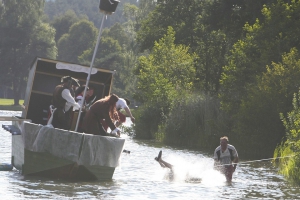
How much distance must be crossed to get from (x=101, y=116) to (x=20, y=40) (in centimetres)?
9401

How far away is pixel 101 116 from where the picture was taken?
68.9 feet

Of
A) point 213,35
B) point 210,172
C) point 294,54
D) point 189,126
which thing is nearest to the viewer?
point 210,172

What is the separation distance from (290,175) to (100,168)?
522 cm

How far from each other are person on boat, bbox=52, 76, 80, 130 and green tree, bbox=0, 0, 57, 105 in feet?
289

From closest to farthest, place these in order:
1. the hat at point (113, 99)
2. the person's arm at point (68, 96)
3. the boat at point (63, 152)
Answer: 1. the boat at point (63, 152)
2. the hat at point (113, 99)
3. the person's arm at point (68, 96)

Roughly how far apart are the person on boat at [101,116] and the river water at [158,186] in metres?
1.30

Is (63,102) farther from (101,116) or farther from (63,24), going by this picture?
(63,24)

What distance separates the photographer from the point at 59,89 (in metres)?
21.1

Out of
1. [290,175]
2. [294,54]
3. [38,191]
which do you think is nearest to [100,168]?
[38,191]

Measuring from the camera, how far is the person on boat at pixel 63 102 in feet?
68.9

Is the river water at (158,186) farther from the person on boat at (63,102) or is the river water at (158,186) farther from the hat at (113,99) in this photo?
the hat at (113,99)

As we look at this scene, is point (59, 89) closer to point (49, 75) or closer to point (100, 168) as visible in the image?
point (100, 168)

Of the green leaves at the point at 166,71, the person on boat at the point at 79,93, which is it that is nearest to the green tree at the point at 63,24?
the green leaves at the point at 166,71

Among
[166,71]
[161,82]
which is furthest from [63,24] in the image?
[161,82]
